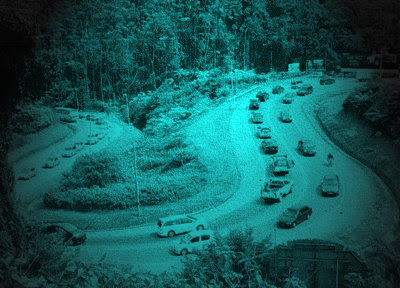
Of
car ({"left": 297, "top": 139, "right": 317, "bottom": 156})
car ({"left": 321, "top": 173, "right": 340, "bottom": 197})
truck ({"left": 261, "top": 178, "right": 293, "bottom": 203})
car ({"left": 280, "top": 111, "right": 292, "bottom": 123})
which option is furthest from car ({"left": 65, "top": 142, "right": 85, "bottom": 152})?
car ({"left": 321, "top": 173, "right": 340, "bottom": 197})

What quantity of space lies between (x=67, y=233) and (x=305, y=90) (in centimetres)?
316

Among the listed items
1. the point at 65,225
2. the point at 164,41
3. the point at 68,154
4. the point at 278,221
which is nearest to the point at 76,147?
the point at 68,154

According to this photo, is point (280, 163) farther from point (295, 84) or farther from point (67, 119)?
point (67, 119)

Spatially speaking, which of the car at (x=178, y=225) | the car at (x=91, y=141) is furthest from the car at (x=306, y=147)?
the car at (x=91, y=141)

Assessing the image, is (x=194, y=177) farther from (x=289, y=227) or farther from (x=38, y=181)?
(x=38, y=181)

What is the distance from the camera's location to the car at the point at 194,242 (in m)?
4.69

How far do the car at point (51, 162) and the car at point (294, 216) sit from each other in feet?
8.30

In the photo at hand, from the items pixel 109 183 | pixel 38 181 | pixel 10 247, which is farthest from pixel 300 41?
pixel 10 247

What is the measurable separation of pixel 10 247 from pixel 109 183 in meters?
1.22

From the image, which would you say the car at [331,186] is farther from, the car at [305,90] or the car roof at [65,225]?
the car roof at [65,225]

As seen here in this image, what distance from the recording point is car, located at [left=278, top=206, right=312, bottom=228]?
4.72 metres

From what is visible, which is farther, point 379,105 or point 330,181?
point 379,105

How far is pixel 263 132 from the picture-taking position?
514 cm

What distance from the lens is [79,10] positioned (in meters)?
5.04
